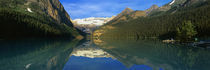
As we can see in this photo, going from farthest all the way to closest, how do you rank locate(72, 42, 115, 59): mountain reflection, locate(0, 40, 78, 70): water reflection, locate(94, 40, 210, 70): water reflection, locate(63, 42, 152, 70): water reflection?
1. locate(72, 42, 115, 59): mountain reflection
2. locate(94, 40, 210, 70): water reflection
3. locate(63, 42, 152, 70): water reflection
4. locate(0, 40, 78, 70): water reflection

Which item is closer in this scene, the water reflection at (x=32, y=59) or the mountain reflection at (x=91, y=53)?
the water reflection at (x=32, y=59)

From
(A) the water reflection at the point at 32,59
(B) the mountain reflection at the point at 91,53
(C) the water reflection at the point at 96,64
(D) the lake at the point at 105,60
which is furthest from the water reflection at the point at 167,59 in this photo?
(A) the water reflection at the point at 32,59

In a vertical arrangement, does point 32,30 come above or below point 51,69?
above

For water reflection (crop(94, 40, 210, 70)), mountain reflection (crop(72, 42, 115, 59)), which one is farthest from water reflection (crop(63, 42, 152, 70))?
mountain reflection (crop(72, 42, 115, 59))

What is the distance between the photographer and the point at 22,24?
113062 mm

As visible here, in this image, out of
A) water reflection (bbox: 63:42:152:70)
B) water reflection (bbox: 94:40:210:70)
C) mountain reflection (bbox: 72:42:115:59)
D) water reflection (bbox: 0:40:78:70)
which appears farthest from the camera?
mountain reflection (bbox: 72:42:115:59)

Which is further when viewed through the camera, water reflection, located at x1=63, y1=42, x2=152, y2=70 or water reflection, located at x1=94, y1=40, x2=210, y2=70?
water reflection, located at x1=94, y1=40, x2=210, y2=70

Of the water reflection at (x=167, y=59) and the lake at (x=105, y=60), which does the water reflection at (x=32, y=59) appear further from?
the water reflection at (x=167, y=59)

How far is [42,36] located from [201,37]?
119 m

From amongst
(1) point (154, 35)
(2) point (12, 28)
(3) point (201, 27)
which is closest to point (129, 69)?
(3) point (201, 27)

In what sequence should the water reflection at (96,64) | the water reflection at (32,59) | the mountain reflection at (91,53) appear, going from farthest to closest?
the mountain reflection at (91,53)
the water reflection at (96,64)
the water reflection at (32,59)

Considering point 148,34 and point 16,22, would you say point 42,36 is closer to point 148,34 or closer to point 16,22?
point 16,22

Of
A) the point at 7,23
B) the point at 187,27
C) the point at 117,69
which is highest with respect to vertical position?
the point at 7,23

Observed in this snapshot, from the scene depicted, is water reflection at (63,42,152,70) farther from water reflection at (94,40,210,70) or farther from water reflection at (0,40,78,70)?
water reflection at (0,40,78,70)
